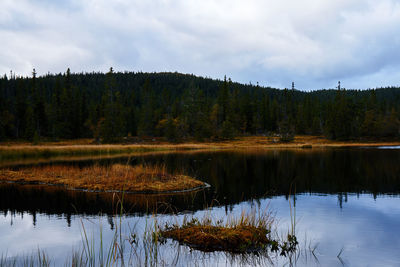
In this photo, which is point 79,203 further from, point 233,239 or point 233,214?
point 233,239

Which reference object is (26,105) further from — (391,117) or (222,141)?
(391,117)

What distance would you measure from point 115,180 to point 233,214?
10.1 metres

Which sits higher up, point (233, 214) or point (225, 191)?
point (233, 214)

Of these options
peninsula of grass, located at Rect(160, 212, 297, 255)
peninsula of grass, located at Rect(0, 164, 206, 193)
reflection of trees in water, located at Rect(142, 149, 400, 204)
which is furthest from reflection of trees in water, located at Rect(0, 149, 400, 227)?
peninsula of grass, located at Rect(160, 212, 297, 255)

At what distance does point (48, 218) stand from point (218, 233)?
844 centimetres

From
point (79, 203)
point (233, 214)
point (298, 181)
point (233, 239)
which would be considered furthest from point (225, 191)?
point (233, 239)

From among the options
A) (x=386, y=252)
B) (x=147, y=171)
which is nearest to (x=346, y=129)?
(x=147, y=171)

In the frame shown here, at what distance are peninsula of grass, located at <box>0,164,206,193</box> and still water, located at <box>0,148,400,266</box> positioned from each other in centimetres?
123

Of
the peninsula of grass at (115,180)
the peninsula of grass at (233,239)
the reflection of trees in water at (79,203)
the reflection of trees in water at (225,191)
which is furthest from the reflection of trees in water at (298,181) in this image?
the peninsula of grass at (233,239)

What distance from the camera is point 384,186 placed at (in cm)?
2212

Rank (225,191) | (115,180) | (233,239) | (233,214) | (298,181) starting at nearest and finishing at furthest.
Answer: (233,239) → (233,214) → (225,191) → (115,180) → (298,181)

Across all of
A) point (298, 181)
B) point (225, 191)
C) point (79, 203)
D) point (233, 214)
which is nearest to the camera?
point (233, 214)

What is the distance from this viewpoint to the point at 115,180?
67.8 ft

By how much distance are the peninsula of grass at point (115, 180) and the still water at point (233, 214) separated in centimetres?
123
